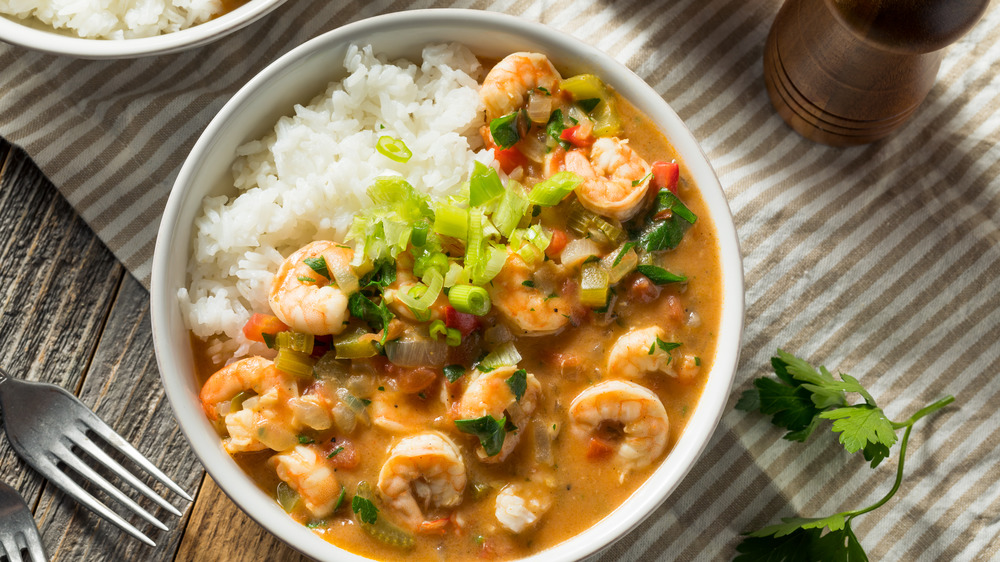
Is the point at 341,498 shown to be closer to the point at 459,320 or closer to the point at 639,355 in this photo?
the point at 459,320

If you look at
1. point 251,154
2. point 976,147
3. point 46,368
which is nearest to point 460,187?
point 251,154

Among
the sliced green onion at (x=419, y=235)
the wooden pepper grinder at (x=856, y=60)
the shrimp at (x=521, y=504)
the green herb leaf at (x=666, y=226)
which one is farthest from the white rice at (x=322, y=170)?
the wooden pepper grinder at (x=856, y=60)

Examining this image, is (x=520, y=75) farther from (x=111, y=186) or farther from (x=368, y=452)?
(x=111, y=186)

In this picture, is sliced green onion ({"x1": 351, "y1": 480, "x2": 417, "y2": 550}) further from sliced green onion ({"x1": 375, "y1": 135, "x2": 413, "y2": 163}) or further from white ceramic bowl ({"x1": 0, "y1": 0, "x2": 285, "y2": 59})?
white ceramic bowl ({"x1": 0, "y1": 0, "x2": 285, "y2": 59})

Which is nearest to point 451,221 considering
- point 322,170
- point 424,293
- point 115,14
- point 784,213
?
point 424,293

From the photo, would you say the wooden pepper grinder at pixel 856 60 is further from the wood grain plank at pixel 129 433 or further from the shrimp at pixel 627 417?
the wood grain plank at pixel 129 433
